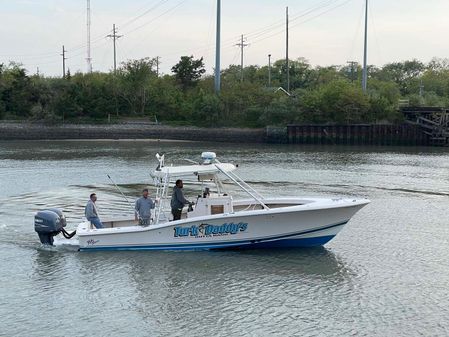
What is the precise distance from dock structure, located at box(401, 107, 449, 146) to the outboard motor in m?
56.7

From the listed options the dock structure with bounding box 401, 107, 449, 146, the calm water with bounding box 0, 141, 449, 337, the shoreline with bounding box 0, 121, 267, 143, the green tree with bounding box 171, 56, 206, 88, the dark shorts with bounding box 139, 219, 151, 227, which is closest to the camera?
the calm water with bounding box 0, 141, 449, 337

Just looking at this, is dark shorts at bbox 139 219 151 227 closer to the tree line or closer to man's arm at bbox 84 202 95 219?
man's arm at bbox 84 202 95 219

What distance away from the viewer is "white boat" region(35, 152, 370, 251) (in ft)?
61.8

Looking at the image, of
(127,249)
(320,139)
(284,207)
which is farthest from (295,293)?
(320,139)

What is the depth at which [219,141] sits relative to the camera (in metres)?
76.0

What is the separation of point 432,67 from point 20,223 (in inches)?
5415

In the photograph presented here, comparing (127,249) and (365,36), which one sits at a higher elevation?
(365,36)

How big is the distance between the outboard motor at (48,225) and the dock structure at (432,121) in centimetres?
5673

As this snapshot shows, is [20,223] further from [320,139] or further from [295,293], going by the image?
[320,139]

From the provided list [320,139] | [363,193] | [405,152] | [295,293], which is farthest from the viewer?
[320,139]

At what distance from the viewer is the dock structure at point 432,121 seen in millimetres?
69438

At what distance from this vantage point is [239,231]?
62.5 ft

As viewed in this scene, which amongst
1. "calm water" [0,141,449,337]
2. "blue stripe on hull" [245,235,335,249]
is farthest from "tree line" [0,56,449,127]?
"blue stripe on hull" [245,235,335,249]

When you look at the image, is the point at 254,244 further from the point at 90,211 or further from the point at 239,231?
the point at 90,211
